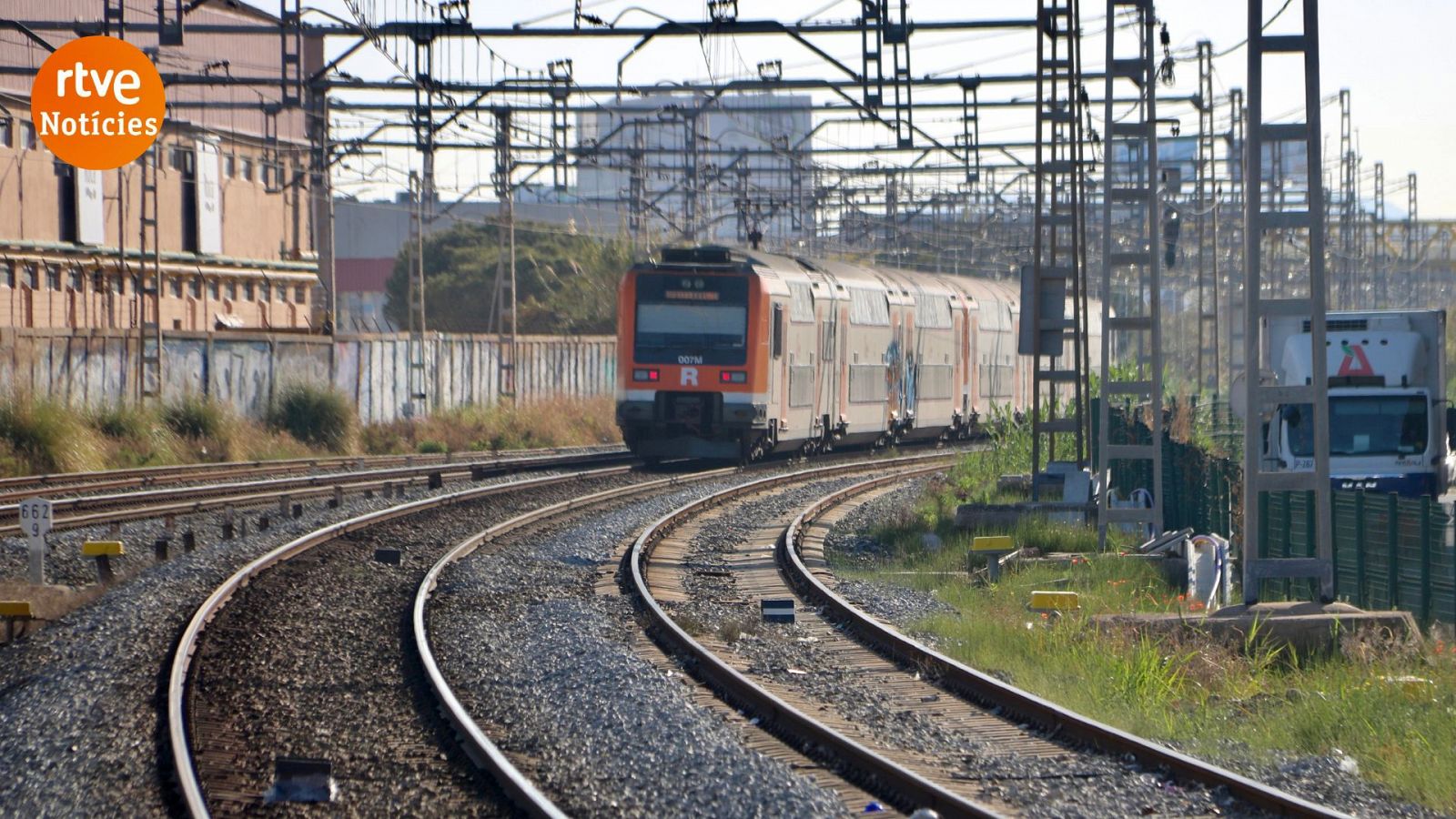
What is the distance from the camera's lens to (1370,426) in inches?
784

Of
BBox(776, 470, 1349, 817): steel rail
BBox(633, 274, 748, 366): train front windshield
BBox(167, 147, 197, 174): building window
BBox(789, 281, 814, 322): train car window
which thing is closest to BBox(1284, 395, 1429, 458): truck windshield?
BBox(776, 470, 1349, 817): steel rail

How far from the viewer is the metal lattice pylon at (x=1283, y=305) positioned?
1101cm

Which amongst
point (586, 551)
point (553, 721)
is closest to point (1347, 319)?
point (586, 551)

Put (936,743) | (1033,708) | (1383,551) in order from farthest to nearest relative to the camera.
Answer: (1383,551), (1033,708), (936,743)

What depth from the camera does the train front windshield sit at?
25.2m

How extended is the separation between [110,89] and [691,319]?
10517mm

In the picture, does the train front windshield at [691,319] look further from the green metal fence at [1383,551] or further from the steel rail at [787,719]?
the green metal fence at [1383,551]

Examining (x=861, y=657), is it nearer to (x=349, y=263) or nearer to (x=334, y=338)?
(x=334, y=338)

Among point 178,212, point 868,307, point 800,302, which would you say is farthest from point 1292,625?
point 178,212

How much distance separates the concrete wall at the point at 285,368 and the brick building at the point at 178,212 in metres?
3.62

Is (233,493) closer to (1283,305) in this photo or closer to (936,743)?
(1283,305)

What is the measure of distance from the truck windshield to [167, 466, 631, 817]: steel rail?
10.1 m

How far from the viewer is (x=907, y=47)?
66.6ft

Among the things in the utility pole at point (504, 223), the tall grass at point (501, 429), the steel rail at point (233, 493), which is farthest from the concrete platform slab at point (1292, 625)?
the tall grass at point (501, 429)
